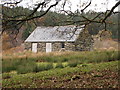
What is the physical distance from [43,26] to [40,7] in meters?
0.51

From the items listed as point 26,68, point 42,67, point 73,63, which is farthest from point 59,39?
point 26,68

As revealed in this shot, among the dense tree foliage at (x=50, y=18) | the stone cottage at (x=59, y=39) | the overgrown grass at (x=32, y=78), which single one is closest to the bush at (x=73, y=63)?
the stone cottage at (x=59, y=39)

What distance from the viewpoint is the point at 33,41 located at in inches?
215

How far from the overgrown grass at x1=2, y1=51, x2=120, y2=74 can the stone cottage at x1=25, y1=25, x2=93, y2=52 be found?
30cm

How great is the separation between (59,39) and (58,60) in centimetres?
138

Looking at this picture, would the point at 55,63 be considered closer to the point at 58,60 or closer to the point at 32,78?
the point at 58,60

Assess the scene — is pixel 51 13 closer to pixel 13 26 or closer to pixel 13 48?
pixel 13 26

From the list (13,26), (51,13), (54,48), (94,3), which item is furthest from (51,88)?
(54,48)

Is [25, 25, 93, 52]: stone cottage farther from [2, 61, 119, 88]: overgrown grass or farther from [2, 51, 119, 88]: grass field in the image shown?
[2, 61, 119, 88]: overgrown grass

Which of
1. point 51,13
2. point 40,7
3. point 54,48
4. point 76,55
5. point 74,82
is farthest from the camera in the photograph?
point 76,55

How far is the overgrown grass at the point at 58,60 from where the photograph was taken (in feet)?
19.3

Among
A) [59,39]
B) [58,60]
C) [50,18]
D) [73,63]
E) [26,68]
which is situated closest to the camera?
[50,18]

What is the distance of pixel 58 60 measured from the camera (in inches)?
255

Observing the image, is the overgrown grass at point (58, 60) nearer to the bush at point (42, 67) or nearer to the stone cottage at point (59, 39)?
the bush at point (42, 67)
